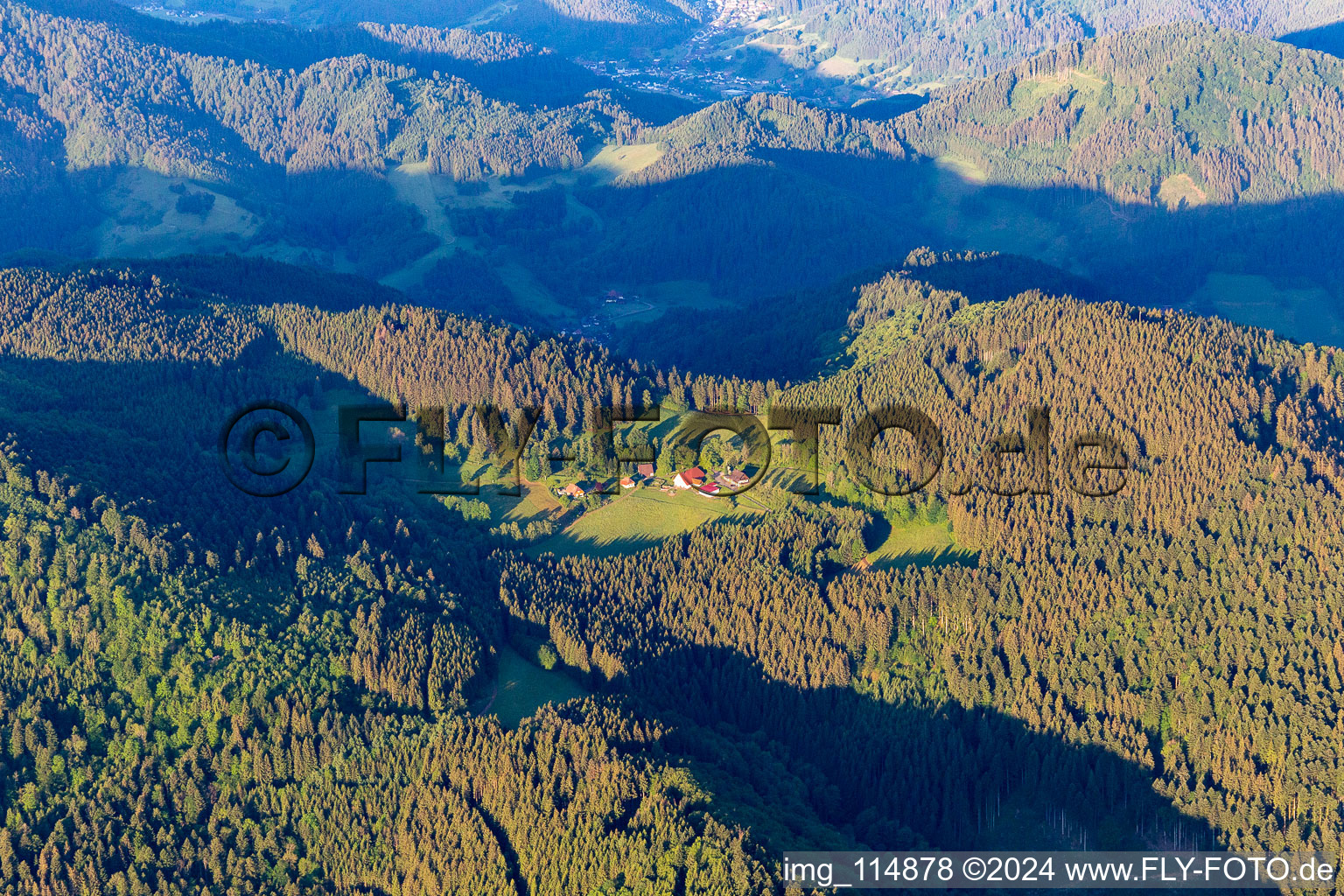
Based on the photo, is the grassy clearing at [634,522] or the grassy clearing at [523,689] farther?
the grassy clearing at [634,522]

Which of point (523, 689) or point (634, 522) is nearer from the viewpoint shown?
point (523, 689)

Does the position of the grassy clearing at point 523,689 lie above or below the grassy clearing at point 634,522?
below

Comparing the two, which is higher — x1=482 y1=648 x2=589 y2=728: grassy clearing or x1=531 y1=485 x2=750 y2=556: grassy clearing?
x1=531 y1=485 x2=750 y2=556: grassy clearing

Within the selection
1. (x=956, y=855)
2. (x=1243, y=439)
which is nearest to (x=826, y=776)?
(x=956, y=855)

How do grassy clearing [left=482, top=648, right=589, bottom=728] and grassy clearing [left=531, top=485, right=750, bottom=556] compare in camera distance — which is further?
grassy clearing [left=531, top=485, right=750, bottom=556]

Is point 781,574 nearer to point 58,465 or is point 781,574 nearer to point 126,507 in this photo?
point 126,507

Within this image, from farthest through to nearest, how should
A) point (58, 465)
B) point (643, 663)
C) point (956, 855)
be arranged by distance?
point (58, 465), point (643, 663), point (956, 855)

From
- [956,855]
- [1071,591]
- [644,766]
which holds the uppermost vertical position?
[1071,591]

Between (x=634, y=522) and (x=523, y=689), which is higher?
(x=634, y=522)
